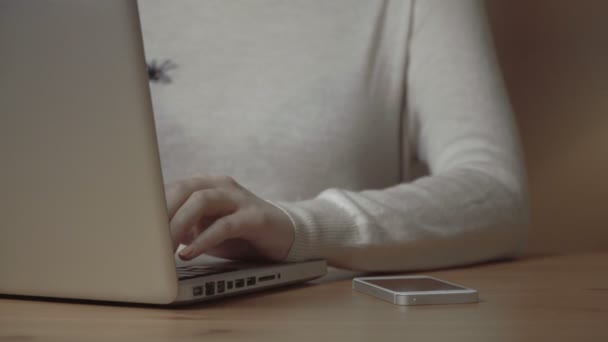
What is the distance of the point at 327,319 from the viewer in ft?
1.85

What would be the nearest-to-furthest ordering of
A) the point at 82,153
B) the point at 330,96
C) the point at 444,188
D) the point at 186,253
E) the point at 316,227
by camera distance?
1. the point at 82,153
2. the point at 186,253
3. the point at 316,227
4. the point at 444,188
5. the point at 330,96

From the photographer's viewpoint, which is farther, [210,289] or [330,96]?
[330,96]

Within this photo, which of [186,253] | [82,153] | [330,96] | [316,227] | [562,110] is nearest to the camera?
[82,153]

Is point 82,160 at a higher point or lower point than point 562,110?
higher

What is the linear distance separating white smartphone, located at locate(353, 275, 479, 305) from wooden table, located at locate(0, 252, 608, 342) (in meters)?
0.01

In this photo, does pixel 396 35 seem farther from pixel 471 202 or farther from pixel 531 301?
pixel 531 301

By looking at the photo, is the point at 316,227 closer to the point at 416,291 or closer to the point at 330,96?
the point at 416,291

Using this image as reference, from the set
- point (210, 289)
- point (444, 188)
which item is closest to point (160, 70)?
point (444, 188)

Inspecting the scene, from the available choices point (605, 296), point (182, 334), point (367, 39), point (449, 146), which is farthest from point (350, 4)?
point (182, 334)

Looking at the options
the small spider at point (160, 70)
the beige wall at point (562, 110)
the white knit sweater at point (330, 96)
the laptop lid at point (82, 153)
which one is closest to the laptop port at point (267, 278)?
the laptop lid at point (82, 153)

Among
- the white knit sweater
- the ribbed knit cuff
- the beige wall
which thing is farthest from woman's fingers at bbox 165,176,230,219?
the beige wall

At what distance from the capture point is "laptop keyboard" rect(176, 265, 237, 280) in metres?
0.65

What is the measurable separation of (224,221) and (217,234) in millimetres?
20

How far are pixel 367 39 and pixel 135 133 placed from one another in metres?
0.93
